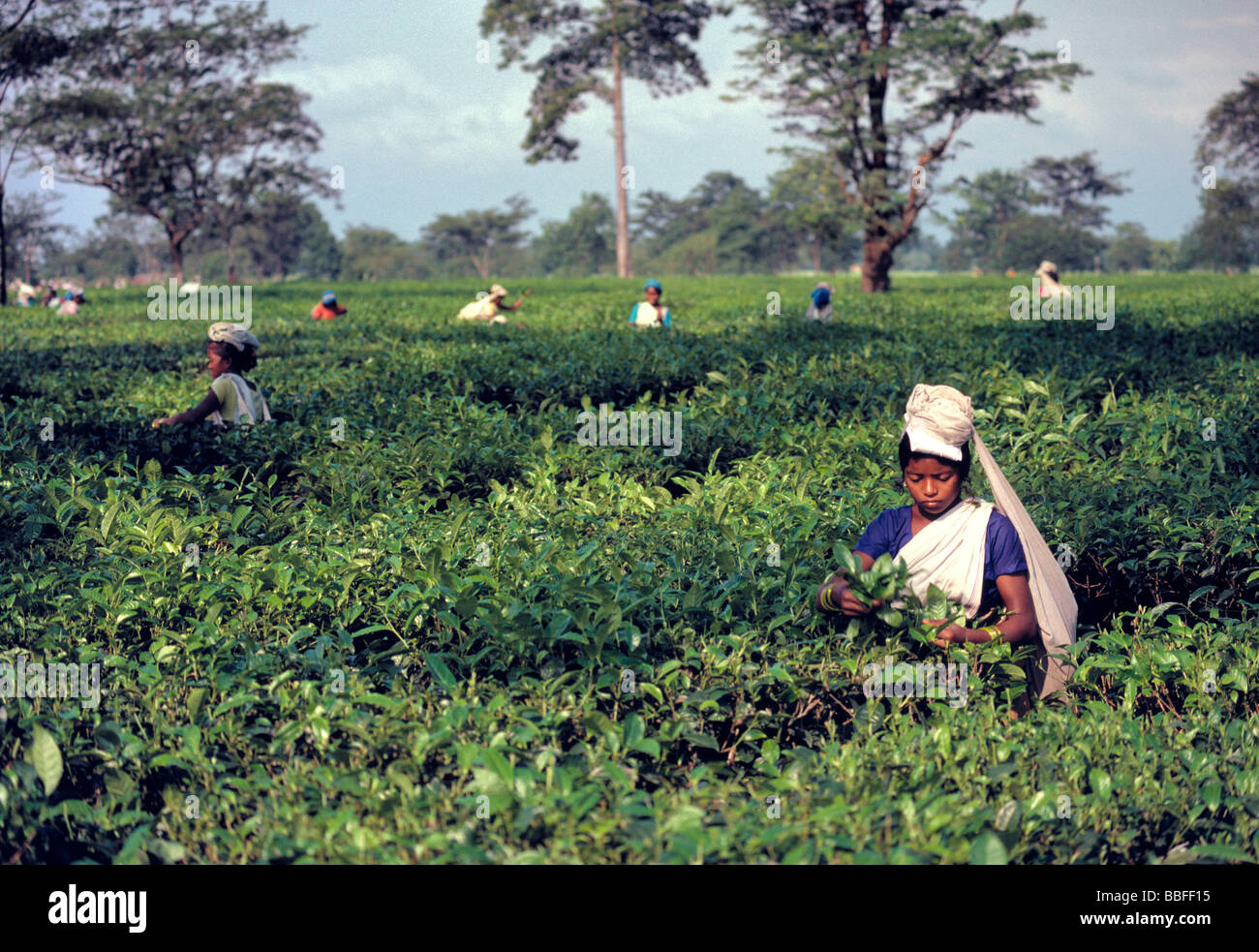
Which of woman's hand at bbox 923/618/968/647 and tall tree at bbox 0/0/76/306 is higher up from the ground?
tall tree at bbox 0/0/76/306

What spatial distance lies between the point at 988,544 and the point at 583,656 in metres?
1.57

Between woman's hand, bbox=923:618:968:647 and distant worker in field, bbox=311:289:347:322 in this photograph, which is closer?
woman's hand, bbox=923:618:968:647

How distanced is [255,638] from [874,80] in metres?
25.5

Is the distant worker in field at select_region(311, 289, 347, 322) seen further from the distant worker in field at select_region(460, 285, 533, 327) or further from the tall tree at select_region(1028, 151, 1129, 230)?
the tall tree at select_region(1028, 151, 1129, 230)

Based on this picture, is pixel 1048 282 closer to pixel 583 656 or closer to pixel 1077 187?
pixel 583 656

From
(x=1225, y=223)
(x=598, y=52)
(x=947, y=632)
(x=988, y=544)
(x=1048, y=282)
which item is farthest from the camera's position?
(x=1225, y=223)

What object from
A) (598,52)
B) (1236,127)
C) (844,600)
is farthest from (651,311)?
(1236,127)

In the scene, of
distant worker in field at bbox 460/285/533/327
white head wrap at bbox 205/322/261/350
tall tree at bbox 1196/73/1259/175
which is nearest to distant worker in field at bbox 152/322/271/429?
white head wrap at bbox 205/322/261/350

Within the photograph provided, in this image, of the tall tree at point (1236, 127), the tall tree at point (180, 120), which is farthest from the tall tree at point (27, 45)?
the tall tree at point (1236, 127)

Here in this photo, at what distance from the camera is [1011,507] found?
3682 millimetres

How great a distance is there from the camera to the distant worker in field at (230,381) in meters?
6.86

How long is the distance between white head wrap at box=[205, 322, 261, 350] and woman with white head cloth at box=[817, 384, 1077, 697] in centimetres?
492

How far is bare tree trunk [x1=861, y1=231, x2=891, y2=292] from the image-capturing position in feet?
84.3
